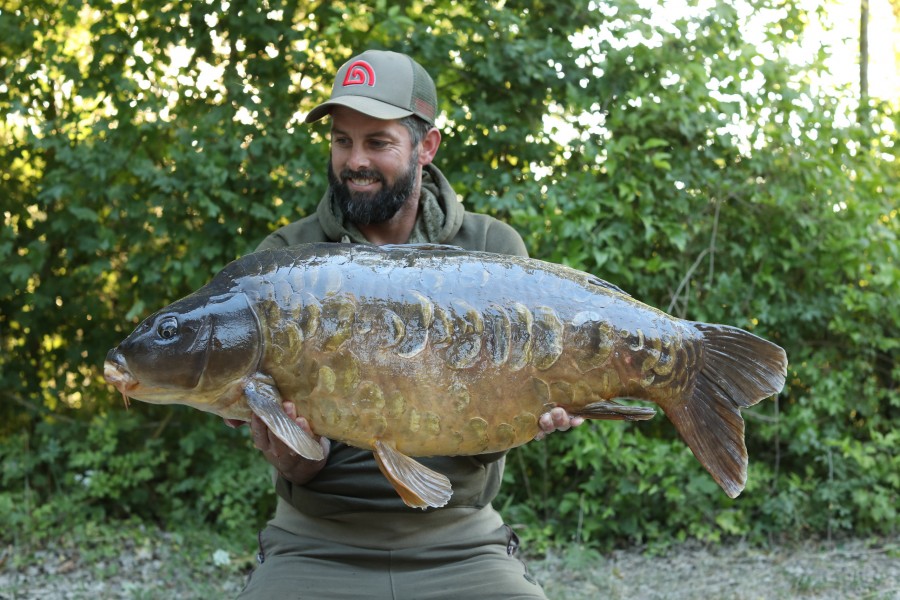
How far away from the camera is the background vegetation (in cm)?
488

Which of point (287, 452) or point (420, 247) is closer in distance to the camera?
point (420, 247)

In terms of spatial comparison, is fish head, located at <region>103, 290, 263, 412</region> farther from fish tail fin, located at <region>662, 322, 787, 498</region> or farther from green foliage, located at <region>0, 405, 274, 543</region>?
green foliage, located at <region>0, 405, 274, 543</region>

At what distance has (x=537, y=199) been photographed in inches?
191

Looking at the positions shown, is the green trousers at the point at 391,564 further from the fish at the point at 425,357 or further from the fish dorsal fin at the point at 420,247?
the fish dorsal fin at the point at 420,247

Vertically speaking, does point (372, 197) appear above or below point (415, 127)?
below

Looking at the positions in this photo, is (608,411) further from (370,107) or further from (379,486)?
(370,107)

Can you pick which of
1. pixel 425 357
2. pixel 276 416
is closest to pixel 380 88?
pixel 425 357

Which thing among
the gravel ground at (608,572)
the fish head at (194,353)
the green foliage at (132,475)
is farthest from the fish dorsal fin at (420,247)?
the green foliage at (132,475)

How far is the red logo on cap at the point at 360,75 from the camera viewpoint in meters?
2.76

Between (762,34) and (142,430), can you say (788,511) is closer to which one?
(762,34)

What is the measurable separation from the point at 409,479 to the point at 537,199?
294 cm

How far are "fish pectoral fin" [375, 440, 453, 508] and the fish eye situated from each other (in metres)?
0.47

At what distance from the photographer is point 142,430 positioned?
214 inches

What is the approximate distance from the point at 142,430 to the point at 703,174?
3248 millimetres
